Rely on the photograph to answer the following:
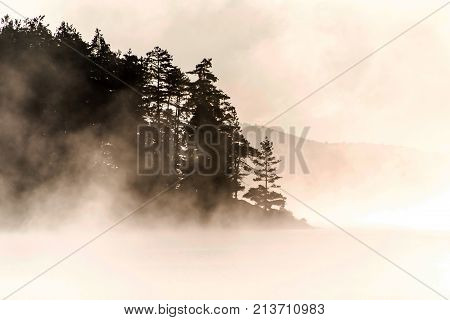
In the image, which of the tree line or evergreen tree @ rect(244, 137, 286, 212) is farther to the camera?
evergreen tree @ rect(244, 137, 286, 212)

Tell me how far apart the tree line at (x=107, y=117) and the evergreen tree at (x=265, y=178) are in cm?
12

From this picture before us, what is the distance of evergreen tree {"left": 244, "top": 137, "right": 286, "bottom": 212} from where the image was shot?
57812 mm

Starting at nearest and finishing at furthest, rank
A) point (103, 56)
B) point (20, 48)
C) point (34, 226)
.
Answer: point (34, 226), point (20, 48), point (103, 56)

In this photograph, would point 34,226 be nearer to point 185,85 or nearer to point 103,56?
point 103,56

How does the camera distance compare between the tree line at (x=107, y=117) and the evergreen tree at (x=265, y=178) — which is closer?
the tree line at (x=107, y=117)

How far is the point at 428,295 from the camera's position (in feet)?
58.5

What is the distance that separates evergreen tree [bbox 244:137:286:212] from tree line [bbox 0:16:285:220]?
4.9 inches

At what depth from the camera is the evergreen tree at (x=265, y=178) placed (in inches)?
2276

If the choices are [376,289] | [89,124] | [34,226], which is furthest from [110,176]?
[376,289]

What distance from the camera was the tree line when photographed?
40906 mm

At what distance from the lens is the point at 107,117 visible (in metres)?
45.9


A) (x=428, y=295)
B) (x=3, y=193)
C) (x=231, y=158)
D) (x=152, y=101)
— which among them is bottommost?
(x=428, y=295)

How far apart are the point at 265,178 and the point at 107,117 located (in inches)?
790

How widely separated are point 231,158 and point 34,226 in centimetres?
1911
